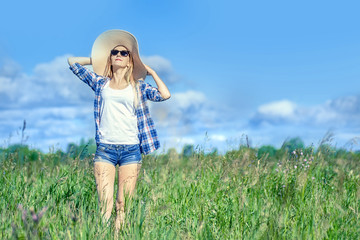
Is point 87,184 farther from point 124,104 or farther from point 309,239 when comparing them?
point 309,239

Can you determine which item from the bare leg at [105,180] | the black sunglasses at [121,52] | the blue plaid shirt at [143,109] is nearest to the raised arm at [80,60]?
the blue plaid shirt at [143,109]

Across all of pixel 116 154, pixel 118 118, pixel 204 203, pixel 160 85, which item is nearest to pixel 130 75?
pixel 160 85

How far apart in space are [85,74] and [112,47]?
491 millimetres

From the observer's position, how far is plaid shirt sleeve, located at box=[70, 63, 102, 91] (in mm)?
5113

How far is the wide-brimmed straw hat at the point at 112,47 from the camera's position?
201 inches

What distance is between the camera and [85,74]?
5184 millimetres

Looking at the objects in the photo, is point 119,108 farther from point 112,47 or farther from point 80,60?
point 80,60

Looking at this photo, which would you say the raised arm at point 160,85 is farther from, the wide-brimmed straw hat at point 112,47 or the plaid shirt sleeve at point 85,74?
the plaid shirt sleeve at point 85,74

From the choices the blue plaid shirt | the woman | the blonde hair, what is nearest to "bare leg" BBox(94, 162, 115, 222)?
the woman

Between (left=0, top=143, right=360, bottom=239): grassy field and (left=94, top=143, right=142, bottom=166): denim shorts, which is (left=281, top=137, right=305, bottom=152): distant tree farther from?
(left=94, top=143, right=142, bottom=166): denim shorts

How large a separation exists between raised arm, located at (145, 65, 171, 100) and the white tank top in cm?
42

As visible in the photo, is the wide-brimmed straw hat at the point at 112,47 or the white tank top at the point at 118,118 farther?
the wide-brimmed straw hat at the point at 112,47

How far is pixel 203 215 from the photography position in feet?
14.5

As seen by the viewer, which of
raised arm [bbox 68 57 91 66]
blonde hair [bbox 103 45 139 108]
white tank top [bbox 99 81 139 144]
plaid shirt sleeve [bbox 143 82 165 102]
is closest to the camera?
white tank top [bbox 99 81 139 144]
